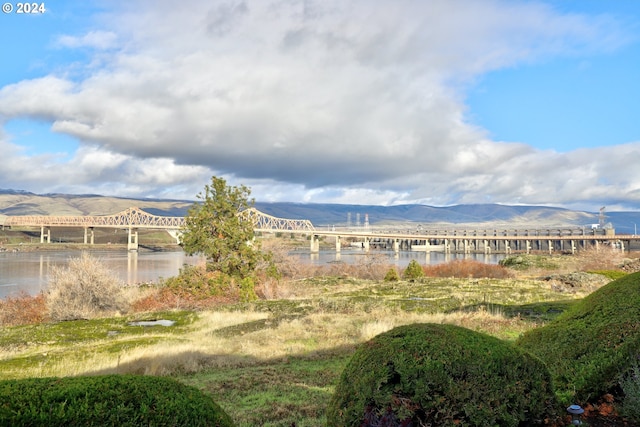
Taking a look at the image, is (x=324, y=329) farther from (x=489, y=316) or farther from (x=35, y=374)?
(x=35, y=374)

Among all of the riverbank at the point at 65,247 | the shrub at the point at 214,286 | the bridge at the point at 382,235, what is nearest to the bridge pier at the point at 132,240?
the bridge at the point at 382,235

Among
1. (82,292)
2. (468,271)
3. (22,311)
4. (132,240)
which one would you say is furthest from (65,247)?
(82,292)

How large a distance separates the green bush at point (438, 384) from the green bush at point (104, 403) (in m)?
1.36

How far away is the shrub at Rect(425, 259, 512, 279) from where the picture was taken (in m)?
48.6

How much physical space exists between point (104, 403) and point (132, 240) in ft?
473

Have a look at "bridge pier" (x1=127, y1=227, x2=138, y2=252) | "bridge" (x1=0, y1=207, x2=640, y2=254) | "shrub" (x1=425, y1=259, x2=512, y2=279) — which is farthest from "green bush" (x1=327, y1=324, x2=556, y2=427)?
"bridge pier" (x1=127, y1=227, x2=138, y2=252)

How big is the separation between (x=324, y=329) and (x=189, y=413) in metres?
13.0

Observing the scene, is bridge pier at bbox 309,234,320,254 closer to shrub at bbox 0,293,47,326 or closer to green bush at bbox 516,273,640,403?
shrub at bbox 0,293,47,326

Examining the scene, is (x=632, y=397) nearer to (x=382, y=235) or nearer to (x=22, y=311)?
(x=22, y=311)

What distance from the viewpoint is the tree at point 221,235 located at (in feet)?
103

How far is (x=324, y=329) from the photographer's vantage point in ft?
53.9

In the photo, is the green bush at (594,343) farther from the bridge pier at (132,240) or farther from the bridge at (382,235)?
the bridge pier at (132,240)

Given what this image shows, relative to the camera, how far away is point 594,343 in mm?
6715

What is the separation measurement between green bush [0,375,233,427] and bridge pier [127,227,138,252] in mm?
128722
